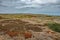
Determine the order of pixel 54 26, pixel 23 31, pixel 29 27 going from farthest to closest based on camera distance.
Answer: pixel 54 26, pixel 29 27, pixel 23 31

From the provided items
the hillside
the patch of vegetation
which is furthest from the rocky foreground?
the patch of vegetation

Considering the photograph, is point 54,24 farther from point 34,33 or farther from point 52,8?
point 34,33

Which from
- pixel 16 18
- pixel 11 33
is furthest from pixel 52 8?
pixel 11 33

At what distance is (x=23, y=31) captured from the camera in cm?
895

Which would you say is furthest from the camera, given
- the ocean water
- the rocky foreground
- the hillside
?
the ocean water

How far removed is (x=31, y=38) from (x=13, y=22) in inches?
74.6

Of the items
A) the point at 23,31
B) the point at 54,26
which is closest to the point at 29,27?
the point at 23,31

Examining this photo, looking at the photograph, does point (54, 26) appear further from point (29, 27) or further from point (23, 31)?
point (23, 31)

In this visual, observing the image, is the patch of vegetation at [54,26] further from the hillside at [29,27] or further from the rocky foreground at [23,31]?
the rocky foreground at [23,31]

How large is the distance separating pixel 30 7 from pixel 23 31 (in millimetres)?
2344

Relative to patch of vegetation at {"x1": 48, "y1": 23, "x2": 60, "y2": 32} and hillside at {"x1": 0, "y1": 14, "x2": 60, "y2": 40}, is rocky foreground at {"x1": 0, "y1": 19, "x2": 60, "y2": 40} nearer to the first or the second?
hillside at {"x1": 0, "y1": 14, "x2": 60, "y2": 40}

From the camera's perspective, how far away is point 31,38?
8664 mm

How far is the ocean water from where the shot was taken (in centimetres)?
1046

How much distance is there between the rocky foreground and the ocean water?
0.85 m
